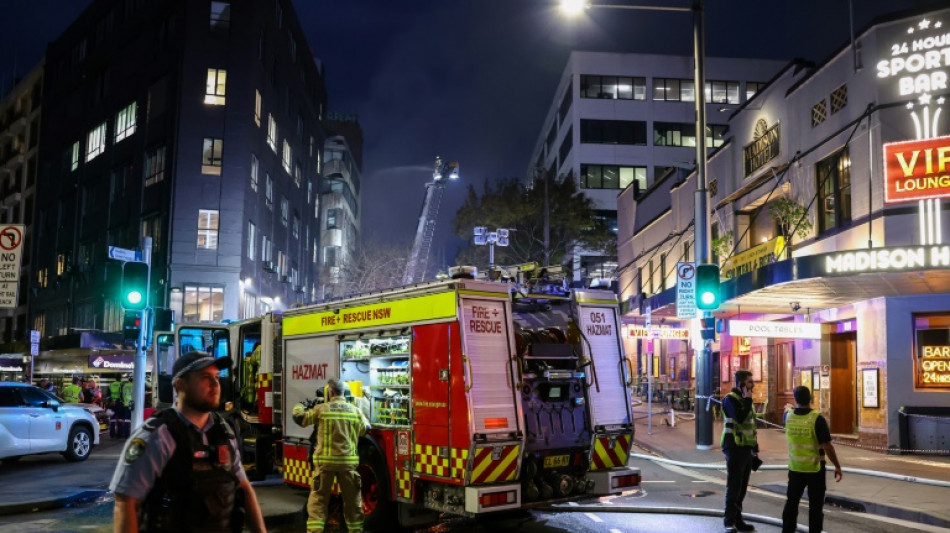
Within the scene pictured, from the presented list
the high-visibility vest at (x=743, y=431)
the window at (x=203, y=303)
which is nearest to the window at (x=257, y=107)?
the window at (x=203, y=303)

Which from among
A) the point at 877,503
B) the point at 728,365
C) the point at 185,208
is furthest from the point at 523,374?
the point at 185,208

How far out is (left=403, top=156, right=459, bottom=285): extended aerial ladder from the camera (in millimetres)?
59594

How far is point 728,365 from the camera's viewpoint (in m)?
28.9

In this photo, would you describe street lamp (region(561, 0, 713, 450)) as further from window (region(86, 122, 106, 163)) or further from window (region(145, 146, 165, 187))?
window (region(86, 122, 106, 163))

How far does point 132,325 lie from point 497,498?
937 cm

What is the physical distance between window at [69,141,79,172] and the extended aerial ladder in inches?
835

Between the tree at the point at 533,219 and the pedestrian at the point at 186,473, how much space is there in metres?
38.8

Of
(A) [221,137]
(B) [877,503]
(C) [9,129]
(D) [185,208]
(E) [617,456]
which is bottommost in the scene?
(B) [877,503]

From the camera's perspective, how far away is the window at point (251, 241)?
124 ft

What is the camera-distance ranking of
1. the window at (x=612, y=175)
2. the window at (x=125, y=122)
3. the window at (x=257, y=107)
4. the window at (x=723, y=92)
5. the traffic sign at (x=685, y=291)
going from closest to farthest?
1. the traffic sign at (x=685, y=291)
2. the window at (x=257, y=107)
3. the window at (x=125, y=122)
4. the window at (x=612, y=175)
5. the window at (x=723, y=92)

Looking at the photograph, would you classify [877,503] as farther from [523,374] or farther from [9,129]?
[9,129]

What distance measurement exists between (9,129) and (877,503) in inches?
2668

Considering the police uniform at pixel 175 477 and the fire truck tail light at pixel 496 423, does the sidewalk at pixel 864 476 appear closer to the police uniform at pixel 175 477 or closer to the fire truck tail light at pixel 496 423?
the fire truck tail light at pixel 496 423

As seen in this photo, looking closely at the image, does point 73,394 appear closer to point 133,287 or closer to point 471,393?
point 133,287
